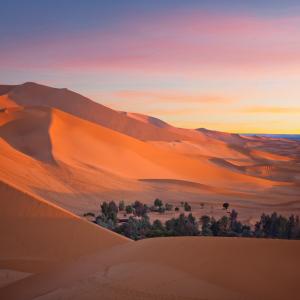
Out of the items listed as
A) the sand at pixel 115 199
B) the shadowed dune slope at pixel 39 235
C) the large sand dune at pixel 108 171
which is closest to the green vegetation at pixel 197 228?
the sand at pixel 115 199

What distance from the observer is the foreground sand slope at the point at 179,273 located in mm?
6414

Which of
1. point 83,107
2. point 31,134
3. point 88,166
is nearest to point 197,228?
point 88,166

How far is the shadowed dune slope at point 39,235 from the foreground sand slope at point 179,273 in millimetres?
3600

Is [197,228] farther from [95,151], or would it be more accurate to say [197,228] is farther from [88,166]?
[95,151]

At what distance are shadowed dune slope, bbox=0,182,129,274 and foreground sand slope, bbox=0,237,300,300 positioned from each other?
11.8 ft

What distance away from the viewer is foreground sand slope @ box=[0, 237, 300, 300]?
6.41 metres

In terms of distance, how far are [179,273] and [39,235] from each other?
7707 millimetres

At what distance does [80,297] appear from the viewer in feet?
21.1

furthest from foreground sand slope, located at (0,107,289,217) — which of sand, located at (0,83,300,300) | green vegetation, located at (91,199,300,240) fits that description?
green vegetation, located at (91,199,300,240)

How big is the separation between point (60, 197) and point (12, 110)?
3064cm

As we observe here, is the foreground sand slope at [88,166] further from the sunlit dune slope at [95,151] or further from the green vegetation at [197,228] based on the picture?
the green vegetation at [197,228]

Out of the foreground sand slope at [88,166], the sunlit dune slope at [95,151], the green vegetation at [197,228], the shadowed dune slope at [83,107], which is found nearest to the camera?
the green vegetation at [197,228]

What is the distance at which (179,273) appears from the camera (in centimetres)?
714

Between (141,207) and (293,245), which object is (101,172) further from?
(293,245)
